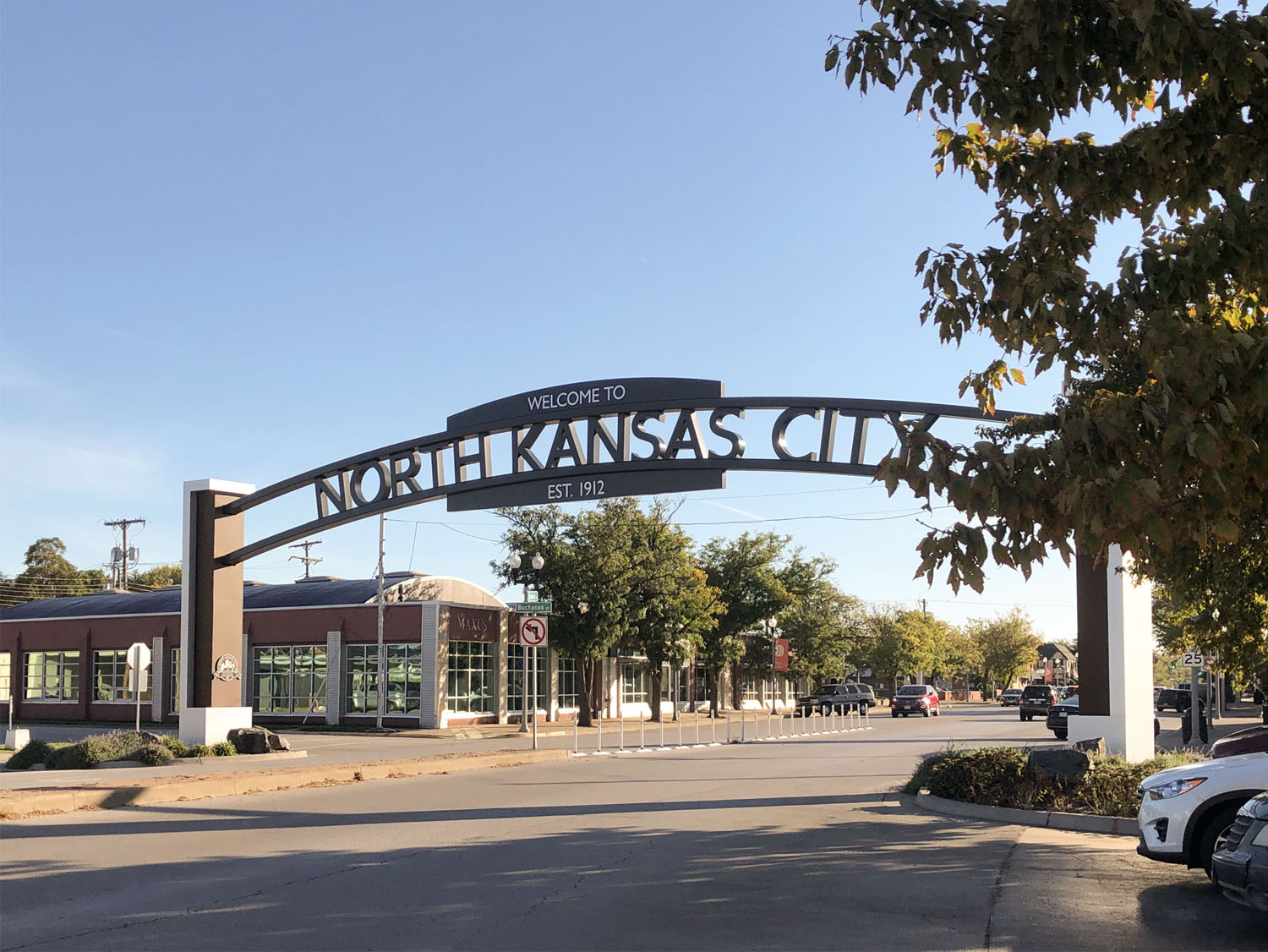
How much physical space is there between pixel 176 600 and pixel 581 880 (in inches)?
1661

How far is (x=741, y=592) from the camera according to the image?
54.7 meters

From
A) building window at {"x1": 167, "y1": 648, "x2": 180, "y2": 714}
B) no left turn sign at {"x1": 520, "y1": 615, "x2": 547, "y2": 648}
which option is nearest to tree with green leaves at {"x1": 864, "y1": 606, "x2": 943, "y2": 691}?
building window at {"x1": 167, "y1": 648, "x2": 180, "y2": 714}

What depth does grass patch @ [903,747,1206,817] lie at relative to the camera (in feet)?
45.6

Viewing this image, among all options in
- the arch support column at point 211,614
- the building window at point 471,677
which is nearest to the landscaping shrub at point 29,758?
the arch support column at point 211,614

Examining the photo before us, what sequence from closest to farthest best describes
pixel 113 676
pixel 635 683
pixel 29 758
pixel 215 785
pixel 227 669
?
pixel 215 785 < pixel 29 758 < pixel 227 669 < pixel 113 676 < pixel 635 683

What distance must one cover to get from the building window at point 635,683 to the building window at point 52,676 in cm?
2375

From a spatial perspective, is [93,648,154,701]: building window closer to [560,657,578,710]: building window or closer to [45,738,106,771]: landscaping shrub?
[560,657,578,710]: building window

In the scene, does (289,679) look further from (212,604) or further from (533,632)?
(533,632)

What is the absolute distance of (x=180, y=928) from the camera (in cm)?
813

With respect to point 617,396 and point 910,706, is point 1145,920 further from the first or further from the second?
point 910,706

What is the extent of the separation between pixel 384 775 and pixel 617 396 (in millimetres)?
8014

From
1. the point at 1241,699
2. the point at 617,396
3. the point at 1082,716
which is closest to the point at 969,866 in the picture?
the point at 1082,716

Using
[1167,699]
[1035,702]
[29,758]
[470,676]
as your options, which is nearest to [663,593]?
[470,676]

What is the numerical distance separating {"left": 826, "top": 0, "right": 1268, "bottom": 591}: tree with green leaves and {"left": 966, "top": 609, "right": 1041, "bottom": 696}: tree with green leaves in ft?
325
